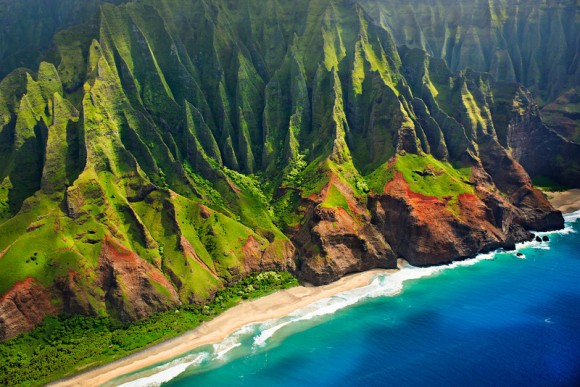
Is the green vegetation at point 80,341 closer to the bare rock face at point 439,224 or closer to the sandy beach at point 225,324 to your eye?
the sandy beach at point 225,324

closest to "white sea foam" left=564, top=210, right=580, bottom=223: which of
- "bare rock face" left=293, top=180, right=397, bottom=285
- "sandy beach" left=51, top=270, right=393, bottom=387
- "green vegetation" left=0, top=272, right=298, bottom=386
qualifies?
"bare rock face" left=293, top=180, right=397, bottom=285

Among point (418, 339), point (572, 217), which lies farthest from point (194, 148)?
point (572, 217)

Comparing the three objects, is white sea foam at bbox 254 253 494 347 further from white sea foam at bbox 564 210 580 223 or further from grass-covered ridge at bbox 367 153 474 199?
white sea foam at bbox 564 210 580 223

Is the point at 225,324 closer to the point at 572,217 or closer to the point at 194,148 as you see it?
the point at 194,148

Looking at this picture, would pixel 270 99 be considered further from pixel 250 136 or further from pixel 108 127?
pixel 108 127

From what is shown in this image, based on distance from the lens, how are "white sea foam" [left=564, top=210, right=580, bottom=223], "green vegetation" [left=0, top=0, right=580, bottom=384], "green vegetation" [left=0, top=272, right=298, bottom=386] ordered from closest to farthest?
"green vegetation" [left=0, top=272, right=298, bottom=386] → "green vegetation" [left=0, top=0, right=580, bottom=384] → "white sea foam" [left=564, top=210, right=580, bottom=223]

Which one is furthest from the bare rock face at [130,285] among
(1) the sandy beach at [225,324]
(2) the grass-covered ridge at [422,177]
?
(2) the grass-covered ridge at [422,177]
